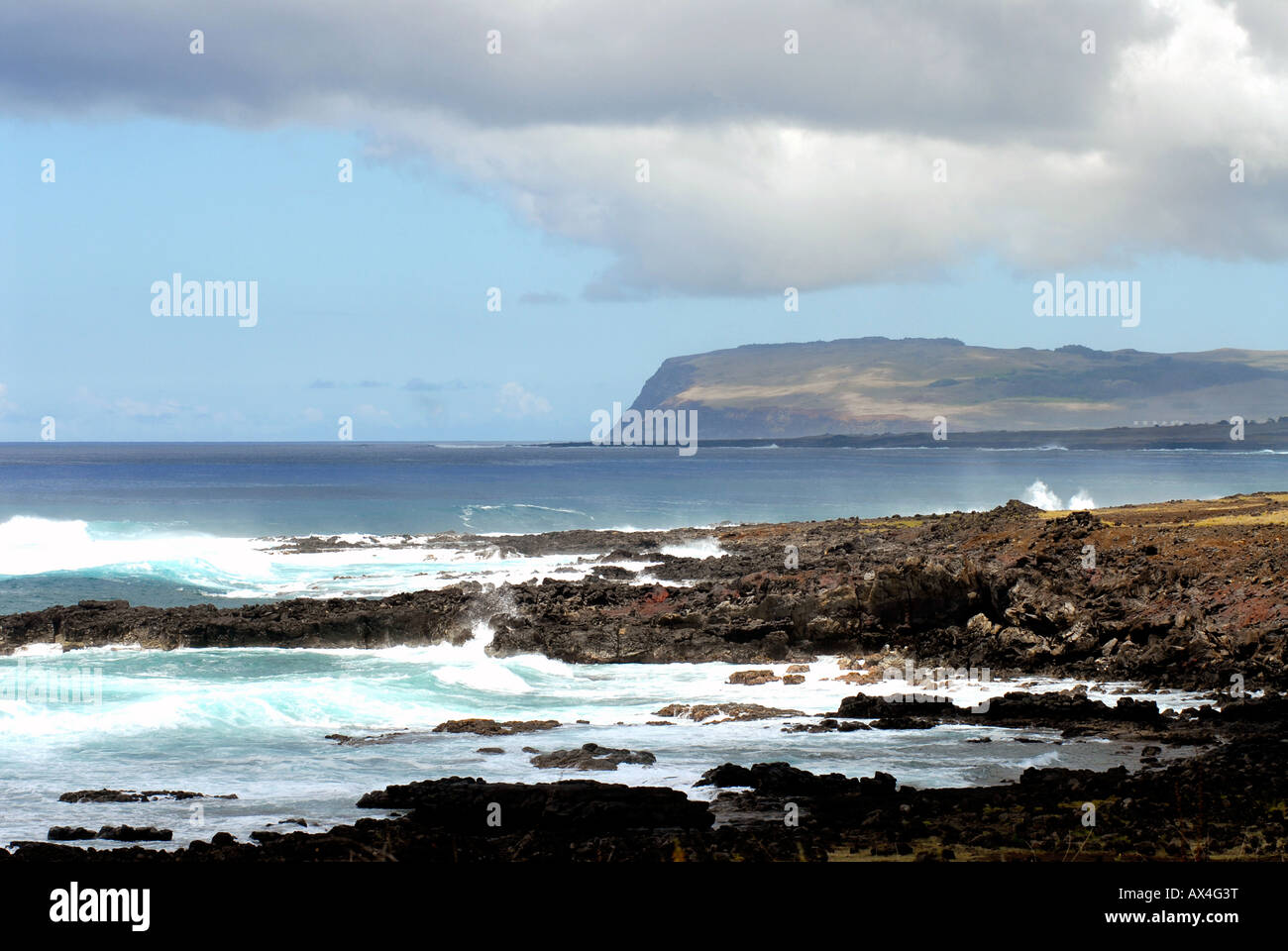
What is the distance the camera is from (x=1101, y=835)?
12.6m

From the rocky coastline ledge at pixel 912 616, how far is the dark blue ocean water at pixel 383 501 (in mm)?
10862

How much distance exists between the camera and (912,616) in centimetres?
2845

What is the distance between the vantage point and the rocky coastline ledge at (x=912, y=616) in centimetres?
2527

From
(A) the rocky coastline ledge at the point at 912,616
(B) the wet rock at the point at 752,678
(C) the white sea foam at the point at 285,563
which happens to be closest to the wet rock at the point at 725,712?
(B) the wet rock at the point at 752,678

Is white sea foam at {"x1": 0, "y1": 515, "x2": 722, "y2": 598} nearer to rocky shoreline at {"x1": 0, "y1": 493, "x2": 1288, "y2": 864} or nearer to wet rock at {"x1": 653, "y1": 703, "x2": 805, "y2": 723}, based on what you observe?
rocky shoreline at {"x1": 0, "y1": 493, "x2": 1288, "y2": 864}

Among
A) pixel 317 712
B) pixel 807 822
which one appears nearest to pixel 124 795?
pixel 317 712

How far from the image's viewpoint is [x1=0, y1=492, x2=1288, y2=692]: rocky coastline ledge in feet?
82.9

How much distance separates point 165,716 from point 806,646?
46.1ft

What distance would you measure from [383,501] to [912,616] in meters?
82.7

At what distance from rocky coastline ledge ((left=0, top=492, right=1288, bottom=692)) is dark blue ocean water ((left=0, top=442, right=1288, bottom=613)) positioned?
1086 cm

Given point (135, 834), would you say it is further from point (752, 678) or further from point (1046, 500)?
point (1046, 500)

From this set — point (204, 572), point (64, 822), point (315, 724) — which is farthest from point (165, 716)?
point (204, 572)

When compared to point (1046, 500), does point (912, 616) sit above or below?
below
